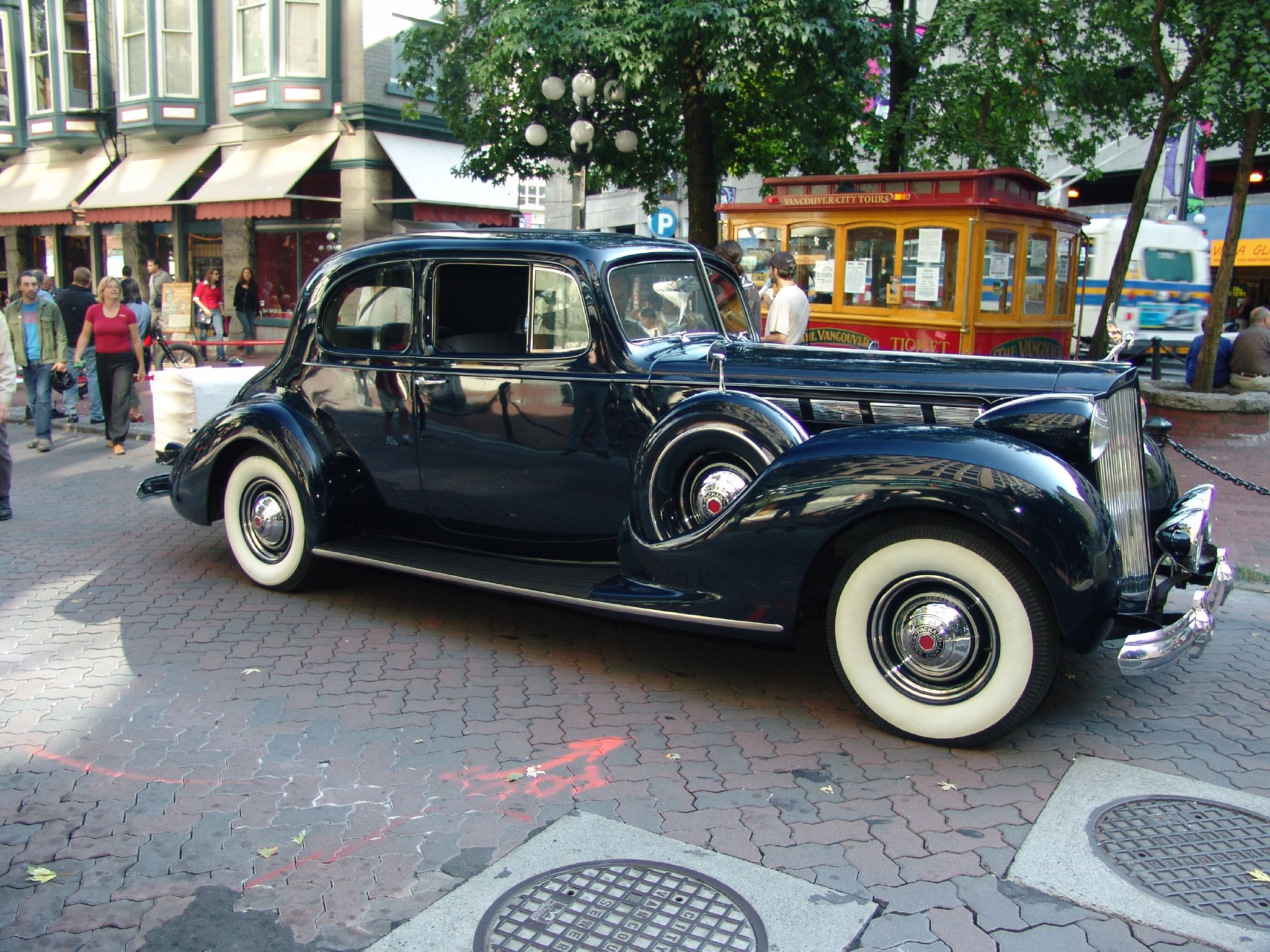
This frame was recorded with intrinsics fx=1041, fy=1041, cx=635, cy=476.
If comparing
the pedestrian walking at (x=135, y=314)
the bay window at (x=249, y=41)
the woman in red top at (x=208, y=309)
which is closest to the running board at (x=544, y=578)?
→ the pedestrian walking at (x=135, y=314)

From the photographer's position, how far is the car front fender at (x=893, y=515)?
340 cm

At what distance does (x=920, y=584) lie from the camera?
368 cm

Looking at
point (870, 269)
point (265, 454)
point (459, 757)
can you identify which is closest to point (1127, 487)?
point (459, 757)

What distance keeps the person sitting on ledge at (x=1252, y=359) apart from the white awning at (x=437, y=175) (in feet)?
41.7

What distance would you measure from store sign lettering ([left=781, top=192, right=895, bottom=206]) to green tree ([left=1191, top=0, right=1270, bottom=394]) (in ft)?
9.32

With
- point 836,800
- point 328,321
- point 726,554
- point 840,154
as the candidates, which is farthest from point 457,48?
point 836,800

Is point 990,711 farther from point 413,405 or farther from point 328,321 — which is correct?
point 328,321

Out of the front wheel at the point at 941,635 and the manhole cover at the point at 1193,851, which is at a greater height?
the front wheel at the point at 941,635

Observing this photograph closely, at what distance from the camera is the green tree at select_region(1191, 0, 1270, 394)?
9.03 m

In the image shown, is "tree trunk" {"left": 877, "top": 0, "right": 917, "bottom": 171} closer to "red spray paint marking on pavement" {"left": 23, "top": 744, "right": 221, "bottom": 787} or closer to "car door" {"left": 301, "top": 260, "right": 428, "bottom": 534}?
"car door" {"left": 301, "top": 260, "right": 428, "bottom": 534}

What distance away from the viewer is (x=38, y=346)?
33.7 ft

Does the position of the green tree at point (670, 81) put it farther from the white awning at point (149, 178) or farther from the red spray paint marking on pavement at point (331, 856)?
the red spray paint marking on pavement at point (331, 856)

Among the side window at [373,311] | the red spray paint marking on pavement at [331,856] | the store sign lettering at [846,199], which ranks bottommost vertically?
the red spray paint marking on pavement at [331,856]

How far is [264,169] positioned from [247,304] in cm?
258
